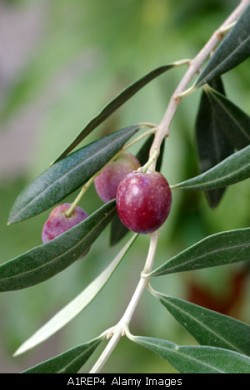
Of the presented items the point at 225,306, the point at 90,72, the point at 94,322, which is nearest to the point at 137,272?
the point at 225,306

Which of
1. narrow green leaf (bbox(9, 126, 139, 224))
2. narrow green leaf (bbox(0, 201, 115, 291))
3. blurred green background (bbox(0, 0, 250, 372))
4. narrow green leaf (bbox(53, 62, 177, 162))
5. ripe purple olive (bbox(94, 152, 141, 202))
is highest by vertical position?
narrow green leaf (bbox(53, 62, 177, 162))

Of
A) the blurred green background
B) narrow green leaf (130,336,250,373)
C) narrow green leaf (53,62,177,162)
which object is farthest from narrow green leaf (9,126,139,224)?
the blurred green background

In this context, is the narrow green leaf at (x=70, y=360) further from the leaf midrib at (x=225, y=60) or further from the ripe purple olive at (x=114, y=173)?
the leaf midrib at (x=225, y=60)

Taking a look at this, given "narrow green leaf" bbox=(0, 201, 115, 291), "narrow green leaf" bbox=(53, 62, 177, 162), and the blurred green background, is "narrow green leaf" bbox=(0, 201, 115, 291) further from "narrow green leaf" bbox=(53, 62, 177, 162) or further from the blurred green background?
the blurred green background

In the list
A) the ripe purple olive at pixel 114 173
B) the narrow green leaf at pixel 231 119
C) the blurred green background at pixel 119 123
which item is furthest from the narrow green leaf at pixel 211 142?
the blurred green background at pixel 119 123

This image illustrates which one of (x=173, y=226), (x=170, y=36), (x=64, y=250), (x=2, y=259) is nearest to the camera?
(x=64, y=250)

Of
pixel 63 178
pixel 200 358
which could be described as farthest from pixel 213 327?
pixel 63 178

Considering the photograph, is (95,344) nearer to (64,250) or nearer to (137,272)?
(64,250)
